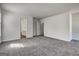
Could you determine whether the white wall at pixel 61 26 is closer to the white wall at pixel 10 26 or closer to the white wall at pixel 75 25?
the white wall at pixel 75 25

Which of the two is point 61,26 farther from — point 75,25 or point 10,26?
point 10,26

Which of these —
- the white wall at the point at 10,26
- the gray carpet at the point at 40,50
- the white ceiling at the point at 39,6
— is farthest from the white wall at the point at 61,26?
the white wall at the point at 10,26

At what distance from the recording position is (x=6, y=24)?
20.1 feet

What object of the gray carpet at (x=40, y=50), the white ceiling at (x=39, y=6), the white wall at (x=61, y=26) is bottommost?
the gray carpet at (x=40, y=50)

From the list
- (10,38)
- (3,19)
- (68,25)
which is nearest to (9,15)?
(3,19)

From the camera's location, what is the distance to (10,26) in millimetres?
6488

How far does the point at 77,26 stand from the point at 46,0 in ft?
18.1

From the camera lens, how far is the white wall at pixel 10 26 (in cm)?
596

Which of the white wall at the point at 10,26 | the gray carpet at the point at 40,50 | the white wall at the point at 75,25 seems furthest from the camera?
the white wall at the point at 75,25

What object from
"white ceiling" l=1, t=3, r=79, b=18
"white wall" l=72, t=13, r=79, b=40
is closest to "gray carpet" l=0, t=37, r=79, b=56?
"white wall" l=72, t=13, r=79, b=40

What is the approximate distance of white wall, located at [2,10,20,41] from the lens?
235 inches

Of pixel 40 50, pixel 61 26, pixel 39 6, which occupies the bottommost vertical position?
pixel 40 50

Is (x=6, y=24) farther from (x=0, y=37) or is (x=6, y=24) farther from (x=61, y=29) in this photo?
(x=61, y=29)

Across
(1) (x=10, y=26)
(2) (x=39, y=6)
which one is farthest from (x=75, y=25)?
(1) (x=10, y=26)
